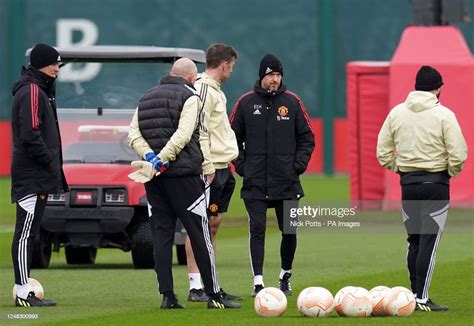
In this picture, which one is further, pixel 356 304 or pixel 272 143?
pixel 272 143

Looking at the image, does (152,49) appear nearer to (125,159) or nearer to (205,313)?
(125,159)

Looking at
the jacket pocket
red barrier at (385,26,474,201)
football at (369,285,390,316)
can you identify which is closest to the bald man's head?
the jacket pocket

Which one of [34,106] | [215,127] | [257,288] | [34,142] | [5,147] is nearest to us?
[34,142]

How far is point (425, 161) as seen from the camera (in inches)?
515

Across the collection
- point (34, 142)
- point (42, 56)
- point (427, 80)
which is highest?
point (42, 56)

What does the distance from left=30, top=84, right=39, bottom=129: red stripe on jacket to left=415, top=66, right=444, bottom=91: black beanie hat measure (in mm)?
3279

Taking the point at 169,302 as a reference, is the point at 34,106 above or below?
above

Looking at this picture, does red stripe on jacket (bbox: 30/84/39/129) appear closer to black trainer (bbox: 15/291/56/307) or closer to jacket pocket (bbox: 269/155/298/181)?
black trainer (bbox: 15/291/56/307)

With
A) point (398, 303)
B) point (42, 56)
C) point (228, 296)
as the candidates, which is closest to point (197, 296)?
point (228, 296)

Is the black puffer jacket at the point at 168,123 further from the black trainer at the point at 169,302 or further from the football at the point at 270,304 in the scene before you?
the football at the point at 270,304

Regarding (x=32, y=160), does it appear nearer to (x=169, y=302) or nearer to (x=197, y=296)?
(x=169, y=302)

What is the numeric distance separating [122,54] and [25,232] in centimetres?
560

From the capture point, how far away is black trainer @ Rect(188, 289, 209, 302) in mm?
14047

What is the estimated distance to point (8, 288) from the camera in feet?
50.3
